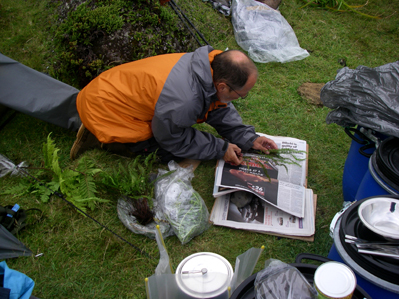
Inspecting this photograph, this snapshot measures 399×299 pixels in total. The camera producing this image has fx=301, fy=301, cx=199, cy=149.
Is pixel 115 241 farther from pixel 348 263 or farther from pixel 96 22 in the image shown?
pixel 96 22

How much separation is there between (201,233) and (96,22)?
2.37 meters

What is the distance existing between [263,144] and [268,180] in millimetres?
393

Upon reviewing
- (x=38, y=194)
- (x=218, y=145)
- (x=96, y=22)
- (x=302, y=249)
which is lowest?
(x=302, y=249)

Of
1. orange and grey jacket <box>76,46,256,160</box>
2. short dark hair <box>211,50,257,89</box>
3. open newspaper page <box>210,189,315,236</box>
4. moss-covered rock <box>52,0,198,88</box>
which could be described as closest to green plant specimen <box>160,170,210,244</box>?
open newspaper page <box>210,189,315,236</box>

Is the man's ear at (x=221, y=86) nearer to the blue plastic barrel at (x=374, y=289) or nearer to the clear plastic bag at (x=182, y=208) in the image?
the clear plastic bag at (x=182, y=208)

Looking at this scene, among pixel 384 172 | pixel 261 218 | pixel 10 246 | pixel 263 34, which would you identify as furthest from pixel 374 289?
pixel 263 34

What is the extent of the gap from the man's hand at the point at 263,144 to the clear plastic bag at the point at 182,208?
2.25ft

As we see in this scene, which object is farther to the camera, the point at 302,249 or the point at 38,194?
the point at 38,194

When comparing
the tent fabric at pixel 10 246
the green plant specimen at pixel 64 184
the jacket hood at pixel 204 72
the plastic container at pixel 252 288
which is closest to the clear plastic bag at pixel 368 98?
the jacket hood at pixel 204 72

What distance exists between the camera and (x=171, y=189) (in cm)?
218

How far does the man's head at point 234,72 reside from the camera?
199 centimetres

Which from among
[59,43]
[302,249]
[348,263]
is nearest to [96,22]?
[59,43]

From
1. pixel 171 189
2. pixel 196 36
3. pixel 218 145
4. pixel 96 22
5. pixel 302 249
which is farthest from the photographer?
pixel 196 36

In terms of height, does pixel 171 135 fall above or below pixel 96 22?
below
